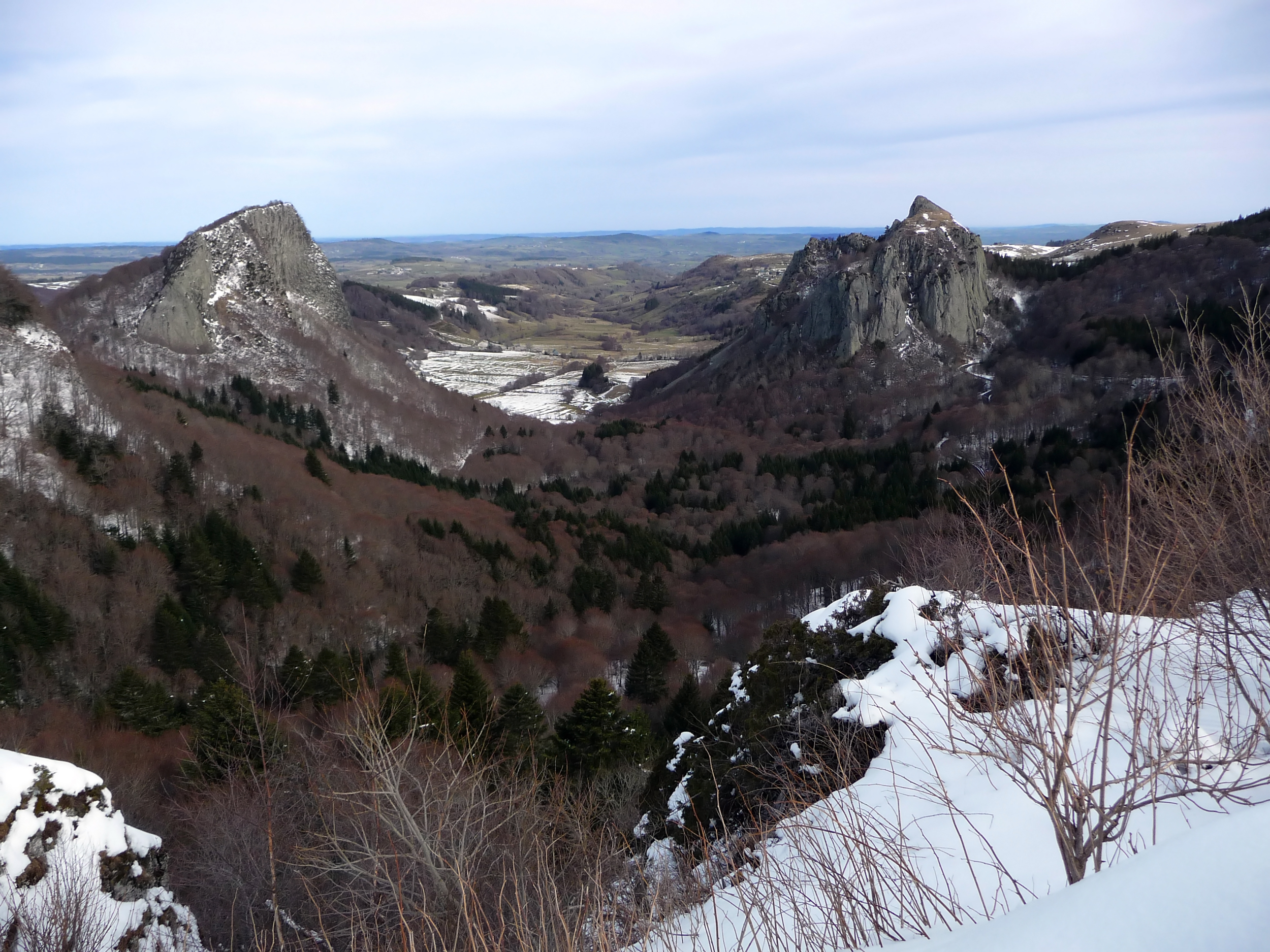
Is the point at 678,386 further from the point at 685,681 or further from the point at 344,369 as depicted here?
the point at 685,681

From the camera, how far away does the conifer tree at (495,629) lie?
45.3 meters

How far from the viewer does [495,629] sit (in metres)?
46.4

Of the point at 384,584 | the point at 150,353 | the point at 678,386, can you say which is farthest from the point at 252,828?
the point at 678,386

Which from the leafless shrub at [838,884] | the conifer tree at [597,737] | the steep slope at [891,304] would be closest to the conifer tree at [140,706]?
the conifer tree at [597,737]

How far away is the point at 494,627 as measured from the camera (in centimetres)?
4647

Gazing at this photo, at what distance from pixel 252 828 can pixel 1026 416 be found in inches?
3566

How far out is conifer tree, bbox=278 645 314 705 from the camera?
31.8 metres

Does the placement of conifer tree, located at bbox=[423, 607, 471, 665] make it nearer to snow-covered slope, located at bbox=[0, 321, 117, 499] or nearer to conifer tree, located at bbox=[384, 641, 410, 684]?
conifer tree, located at bbox=[384, 641, 410, 684]

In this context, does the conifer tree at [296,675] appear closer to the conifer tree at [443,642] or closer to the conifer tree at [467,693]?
the conifer tree at [467,693]

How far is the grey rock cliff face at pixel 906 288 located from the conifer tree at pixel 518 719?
105678 mm

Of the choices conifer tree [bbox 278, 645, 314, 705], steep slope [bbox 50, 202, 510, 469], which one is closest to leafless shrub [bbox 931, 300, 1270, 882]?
conifer tree [bbox 278, 645, 314, 705]

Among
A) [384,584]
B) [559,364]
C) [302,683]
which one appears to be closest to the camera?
[302,683]

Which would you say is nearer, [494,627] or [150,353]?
[494,627]

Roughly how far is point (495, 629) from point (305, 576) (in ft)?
46.3
